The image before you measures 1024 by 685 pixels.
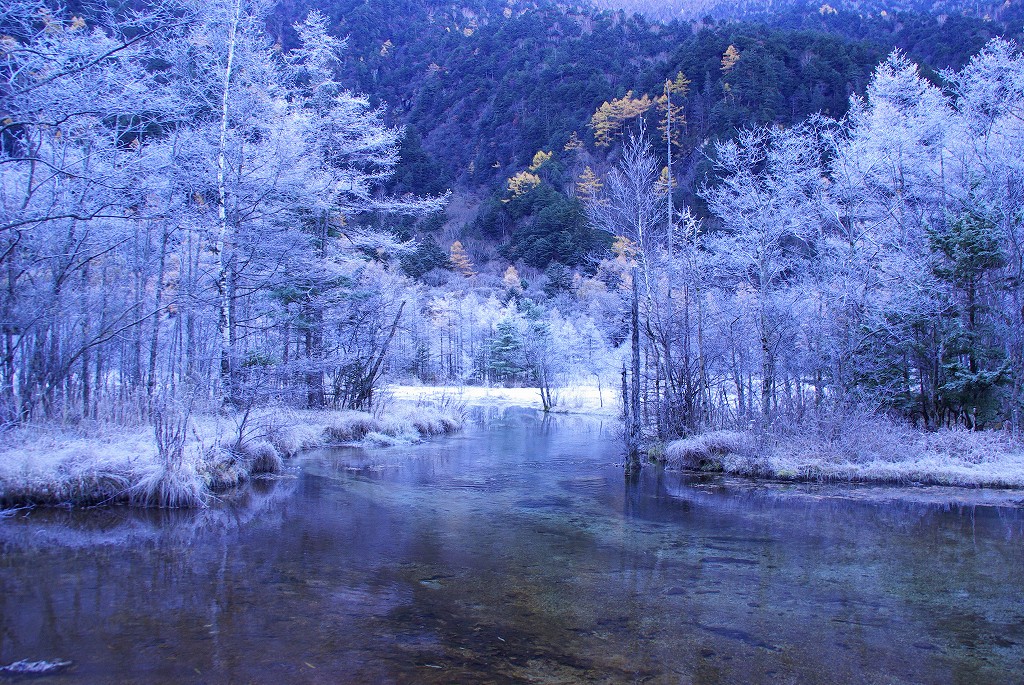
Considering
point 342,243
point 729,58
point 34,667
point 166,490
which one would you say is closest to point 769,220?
point 342,243

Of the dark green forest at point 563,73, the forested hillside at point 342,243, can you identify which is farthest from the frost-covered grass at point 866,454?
the dark green forest at point 563,73

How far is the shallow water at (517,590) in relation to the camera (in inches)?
176

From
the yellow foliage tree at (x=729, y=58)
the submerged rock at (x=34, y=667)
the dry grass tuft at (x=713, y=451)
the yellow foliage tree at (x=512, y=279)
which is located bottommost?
the submerged rock at (x=34, y=667)

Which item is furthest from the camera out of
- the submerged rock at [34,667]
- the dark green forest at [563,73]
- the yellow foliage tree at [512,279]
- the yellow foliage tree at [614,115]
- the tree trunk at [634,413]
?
the yellow foliage tree at [614,115]

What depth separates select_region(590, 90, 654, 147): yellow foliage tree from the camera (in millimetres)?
78688

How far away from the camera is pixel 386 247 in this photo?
20.7m

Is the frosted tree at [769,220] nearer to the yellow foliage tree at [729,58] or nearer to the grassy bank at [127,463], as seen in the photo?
the grassy bank at [127,463]

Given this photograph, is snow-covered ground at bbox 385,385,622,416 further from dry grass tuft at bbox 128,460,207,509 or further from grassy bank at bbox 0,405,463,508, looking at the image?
dry grass tuft at bbox 128,460,207,509

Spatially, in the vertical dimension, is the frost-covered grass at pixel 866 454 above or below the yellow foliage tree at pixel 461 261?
below

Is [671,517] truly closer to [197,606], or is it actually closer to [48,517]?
[197,606]

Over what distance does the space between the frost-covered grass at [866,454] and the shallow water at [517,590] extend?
1.64 m

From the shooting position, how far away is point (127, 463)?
9.20 m

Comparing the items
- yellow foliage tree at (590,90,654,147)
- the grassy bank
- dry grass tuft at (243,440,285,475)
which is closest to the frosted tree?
dry grass tuft at (243,440,285,475)

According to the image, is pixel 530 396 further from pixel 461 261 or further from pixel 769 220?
pixel 461 261
